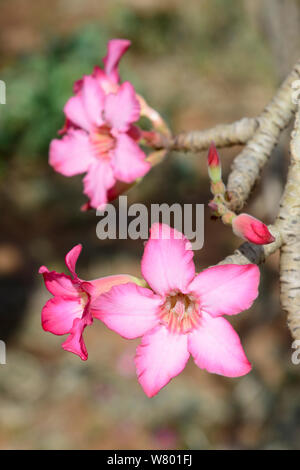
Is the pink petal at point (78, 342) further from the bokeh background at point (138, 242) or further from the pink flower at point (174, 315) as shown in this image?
A: the bokeh background at point (138, 242)

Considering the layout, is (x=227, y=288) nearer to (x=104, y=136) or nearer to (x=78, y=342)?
(x=78, y=342)

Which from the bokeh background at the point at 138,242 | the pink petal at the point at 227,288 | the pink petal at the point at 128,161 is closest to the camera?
the pink petal at the point at 227,288

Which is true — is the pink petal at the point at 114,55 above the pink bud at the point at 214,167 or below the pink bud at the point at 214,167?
above

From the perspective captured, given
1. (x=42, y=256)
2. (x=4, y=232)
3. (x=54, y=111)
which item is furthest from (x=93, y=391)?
(x=54, y=111)

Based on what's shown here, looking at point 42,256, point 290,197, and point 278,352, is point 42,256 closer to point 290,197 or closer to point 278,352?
point 278,352

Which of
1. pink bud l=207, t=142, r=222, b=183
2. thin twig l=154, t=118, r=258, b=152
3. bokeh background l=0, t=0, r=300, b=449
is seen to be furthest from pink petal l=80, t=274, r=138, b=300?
bokeh background l=0, t=0, r=300, b=449

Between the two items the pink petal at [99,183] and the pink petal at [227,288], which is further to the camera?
the pink petal at [99,183]

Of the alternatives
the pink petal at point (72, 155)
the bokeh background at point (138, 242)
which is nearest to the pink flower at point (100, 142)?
the pink petal at point (72, 155)
